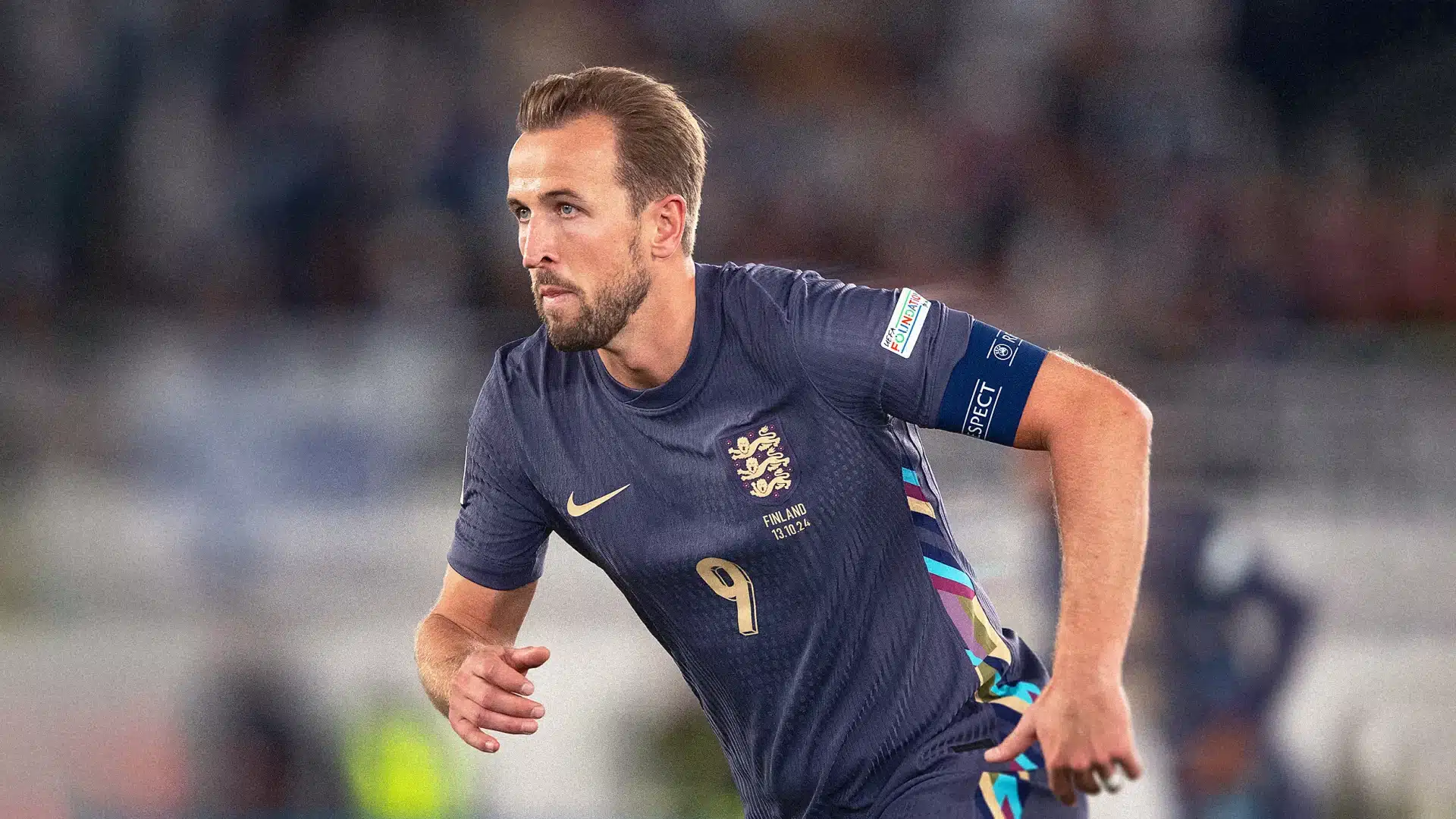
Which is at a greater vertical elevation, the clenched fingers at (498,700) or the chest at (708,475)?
the chest at (708,475)

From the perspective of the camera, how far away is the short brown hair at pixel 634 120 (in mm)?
2975

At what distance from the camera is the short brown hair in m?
2.97

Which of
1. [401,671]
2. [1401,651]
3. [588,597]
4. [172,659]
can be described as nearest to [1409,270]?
[1401,651]

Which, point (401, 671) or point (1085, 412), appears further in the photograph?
point (401, 671)

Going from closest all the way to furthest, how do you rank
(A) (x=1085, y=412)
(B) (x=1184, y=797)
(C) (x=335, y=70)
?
(A) (x=1085, y=412) → (B) (x=1184, y=797) → (C) (x=335, y=70)

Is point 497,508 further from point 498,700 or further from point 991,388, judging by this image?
point 991,388

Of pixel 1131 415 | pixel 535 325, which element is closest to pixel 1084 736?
pixel 1131 415

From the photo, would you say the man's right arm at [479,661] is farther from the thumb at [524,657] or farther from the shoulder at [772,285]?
the shoulder at [772,285]

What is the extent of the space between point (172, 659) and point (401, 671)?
89 centimetres

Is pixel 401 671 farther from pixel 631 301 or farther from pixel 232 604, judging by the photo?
pixel 631 301

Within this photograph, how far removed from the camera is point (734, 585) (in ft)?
9.57

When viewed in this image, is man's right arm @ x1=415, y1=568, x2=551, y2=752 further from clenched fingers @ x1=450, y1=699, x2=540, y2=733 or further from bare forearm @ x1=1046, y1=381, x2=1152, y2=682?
bare forearm @ x1=1046, y1=381, x2=1152, y2=682

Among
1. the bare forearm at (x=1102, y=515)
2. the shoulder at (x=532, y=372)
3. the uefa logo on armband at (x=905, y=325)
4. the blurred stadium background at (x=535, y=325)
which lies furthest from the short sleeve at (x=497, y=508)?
the blurred stadium background at (x=535, y=325)

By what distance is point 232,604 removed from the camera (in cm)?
622
